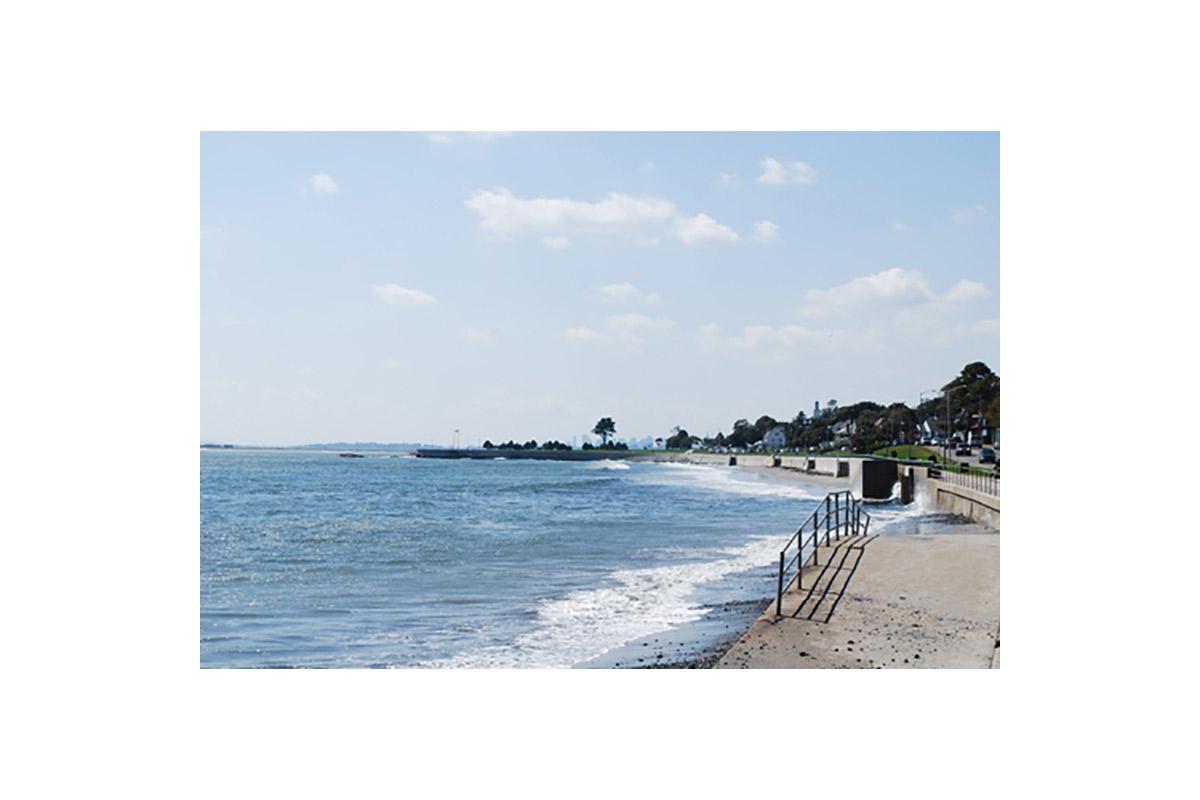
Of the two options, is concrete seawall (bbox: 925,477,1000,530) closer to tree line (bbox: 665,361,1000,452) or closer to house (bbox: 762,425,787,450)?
tree line (bbox: 665,361,1000,452)

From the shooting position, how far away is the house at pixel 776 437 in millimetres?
55400

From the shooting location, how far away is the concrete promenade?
5.88m

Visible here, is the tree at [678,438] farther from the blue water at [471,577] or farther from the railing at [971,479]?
the railing at [971,479]

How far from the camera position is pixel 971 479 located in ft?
66.2

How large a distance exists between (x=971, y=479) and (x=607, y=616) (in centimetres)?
1399

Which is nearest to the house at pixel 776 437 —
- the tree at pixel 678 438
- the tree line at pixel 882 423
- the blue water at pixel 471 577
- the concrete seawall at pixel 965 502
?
the tree line at pixel 882 423

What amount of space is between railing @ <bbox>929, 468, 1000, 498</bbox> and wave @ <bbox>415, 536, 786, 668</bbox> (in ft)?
22.3

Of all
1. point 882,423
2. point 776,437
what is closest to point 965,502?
point 882,423

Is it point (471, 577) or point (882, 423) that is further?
point (882, 423)

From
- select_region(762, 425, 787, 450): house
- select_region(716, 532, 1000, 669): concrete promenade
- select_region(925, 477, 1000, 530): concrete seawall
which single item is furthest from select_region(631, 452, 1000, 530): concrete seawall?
select_region(716, 532, 1000, 669): concrete promenade

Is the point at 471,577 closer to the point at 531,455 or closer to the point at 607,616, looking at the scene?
the point at 607,616

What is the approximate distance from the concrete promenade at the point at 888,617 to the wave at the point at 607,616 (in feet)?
3.45

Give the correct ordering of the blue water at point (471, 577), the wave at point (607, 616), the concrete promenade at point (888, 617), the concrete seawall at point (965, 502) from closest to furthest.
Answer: the concrete promenade at point (888, 617), the wave at point (607, 616), the blue water at point (471, 577), the concrete seawall at point (965, 502)
